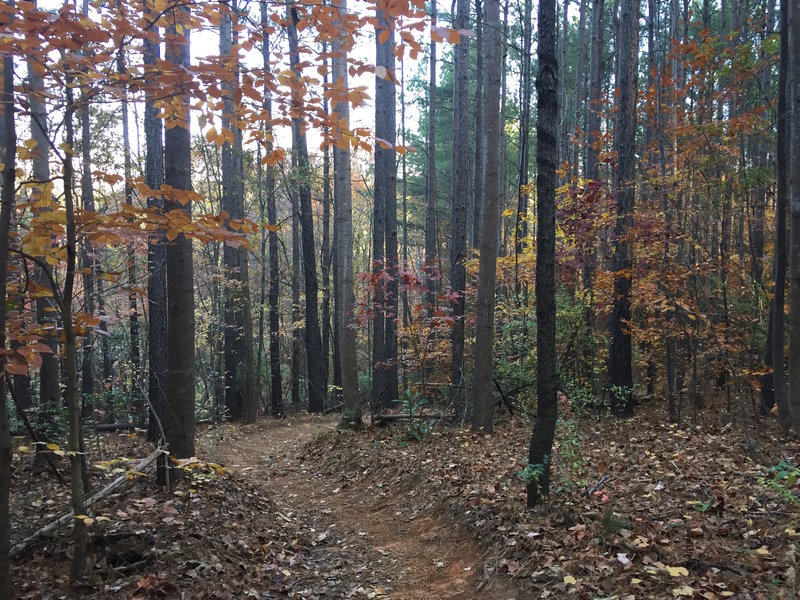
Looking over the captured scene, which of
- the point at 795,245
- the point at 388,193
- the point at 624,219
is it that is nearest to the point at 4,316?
the point at 795,245

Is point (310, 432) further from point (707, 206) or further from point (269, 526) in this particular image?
point (707, 206)

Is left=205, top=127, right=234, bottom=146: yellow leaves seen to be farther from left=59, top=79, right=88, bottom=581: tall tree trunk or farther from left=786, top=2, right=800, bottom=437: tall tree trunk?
left=786, top=2, right=800, bottom=437: tall tree trunk

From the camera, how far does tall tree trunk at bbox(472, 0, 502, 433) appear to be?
8.17 meters

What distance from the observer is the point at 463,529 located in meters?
5.48

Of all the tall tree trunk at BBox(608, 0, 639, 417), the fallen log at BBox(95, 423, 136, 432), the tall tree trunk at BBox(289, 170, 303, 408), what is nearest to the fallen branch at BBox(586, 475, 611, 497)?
the tall tree trunk at BBox(608, 0, 639, 417)

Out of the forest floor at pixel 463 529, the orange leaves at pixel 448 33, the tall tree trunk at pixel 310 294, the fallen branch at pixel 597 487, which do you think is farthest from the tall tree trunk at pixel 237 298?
the orange leaves at pixel 448 33

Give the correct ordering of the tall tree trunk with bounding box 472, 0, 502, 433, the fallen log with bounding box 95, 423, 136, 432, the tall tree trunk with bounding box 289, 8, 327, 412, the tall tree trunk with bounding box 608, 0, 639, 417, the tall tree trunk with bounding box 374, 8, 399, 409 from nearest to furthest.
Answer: the tall tree trunk with bounding box 472, 0, 502, 433, the tall tree trunk with bounding box 608, 0, 639, 417, the fallen log with bounding box 95, 423, 136, 432, the tall tree trunk with bounding box 374, 8, 399, 409, the tall tree trunk with bounding box 289, 8, 327, 412

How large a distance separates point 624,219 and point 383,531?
7.66 m

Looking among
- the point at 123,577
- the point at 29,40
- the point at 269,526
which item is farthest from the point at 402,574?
the point at 29,40

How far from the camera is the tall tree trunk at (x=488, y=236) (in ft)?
26.8

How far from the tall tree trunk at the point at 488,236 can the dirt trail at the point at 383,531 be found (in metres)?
2.52

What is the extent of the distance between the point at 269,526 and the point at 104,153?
1267cm

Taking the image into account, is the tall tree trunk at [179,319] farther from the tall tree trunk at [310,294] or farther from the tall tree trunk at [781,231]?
the tall tree trunk at [310,294]

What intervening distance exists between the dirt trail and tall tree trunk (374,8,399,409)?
11.6 feet
